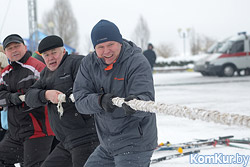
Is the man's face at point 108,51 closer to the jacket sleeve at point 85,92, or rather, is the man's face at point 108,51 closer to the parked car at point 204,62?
the jacket sleeve at point 85,92

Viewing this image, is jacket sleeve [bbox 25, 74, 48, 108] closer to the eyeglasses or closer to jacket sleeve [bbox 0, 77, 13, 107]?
jacket sleeve [bbox 0, 77, 13, 107]

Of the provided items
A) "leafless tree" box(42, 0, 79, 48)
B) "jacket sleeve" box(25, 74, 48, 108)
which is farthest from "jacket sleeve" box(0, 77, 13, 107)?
"leafless tree" box(42, 0, 79, 48)

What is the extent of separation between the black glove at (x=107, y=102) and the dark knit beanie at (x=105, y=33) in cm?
36

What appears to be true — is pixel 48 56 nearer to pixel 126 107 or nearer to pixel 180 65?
pixel 126 107

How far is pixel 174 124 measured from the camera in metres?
6.72

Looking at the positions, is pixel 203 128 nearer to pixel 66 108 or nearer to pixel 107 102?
pixel 66 108

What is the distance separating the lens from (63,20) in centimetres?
5028

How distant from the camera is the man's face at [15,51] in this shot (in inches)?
140

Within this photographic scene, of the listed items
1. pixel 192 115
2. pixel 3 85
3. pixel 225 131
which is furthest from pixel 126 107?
pixel 225 131

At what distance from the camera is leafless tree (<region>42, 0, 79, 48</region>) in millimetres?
50344

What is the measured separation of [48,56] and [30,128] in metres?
0.74

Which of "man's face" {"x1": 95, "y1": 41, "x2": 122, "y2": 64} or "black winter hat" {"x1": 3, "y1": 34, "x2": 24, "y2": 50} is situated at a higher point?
"black winter hat" {"x1": 3, "y1": 34, "x2": 24, "y2": 50}

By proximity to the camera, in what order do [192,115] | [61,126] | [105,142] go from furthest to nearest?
[61,126] → [105,142] → [192,115]

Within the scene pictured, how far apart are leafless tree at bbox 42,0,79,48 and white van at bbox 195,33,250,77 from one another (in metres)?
34.2
